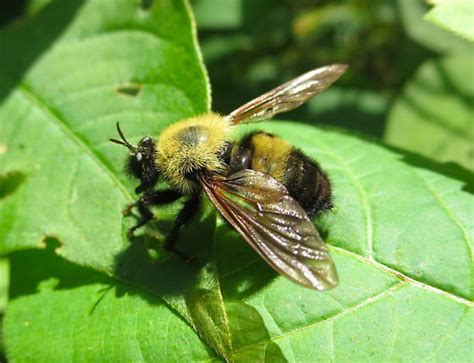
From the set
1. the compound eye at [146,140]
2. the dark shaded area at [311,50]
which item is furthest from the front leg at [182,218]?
the dark shaded area at [311,50]

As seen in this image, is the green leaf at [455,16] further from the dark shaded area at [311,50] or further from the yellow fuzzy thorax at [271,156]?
the dark shaded area at [311,50]

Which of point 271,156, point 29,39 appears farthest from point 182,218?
point 29,39

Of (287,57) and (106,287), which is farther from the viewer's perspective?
(287,57)

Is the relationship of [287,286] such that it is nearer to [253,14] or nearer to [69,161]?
[69,161]

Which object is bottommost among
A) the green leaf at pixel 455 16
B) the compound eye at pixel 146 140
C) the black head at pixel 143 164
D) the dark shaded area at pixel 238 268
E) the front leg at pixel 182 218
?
the dark shaded area at pixel 238 268

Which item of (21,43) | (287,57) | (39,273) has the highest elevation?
(21,43)

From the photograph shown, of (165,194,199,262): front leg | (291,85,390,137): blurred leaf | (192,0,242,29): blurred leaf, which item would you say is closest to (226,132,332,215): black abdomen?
(165,194,199,262): front leg

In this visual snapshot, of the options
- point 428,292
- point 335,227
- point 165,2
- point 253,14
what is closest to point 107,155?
point 165,2
